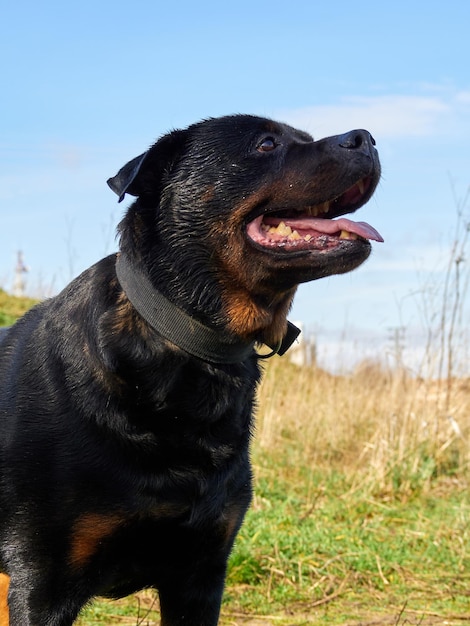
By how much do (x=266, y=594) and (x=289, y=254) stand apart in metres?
2.65

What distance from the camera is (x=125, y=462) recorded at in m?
3.01

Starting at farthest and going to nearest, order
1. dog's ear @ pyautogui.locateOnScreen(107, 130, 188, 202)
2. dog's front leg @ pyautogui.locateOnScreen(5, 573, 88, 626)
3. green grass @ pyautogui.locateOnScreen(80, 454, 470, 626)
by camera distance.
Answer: green grass @ pyautogui.locateOnScreen(80, 454, 470, 626) < dog's ear @ pyautogui.locateOnScreen(107, 130, 188, 202) < dog's front leg @ pyautogui.locateOnScreen(5, 573, 88, 626)

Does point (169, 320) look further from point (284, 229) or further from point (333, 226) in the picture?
point (333, 226)

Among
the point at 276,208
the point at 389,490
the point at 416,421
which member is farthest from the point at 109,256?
the point at 416,421

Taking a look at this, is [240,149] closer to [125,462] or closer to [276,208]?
[276,208]

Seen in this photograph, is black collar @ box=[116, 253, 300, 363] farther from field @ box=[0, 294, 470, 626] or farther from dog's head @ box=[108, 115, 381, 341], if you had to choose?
field @ box=[0, 294, 470, 626]

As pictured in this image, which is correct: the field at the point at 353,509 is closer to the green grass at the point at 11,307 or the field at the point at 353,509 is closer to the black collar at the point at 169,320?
the black collar at the point at 169,320

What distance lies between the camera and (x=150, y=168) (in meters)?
3.26

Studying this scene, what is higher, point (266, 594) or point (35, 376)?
point (35, 376)

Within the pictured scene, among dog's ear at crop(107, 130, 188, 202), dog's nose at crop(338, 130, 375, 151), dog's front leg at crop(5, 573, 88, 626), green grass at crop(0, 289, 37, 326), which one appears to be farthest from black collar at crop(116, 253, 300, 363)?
green grass at crop(0, 289, 37, 326)

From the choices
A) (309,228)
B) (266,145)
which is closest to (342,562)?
(309,228)

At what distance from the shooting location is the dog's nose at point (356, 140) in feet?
10.3

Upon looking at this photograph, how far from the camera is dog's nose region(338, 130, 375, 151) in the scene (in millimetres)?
3133

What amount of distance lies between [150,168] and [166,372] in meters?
0.74
